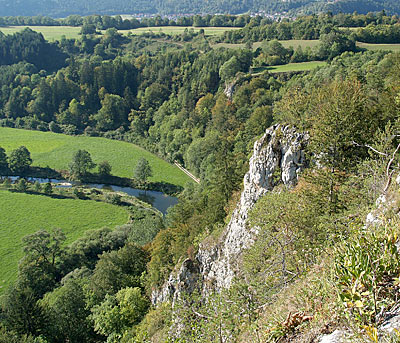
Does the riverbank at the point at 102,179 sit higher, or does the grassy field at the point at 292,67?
the grassy field at the point at 292,67

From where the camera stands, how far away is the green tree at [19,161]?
80.0 meters

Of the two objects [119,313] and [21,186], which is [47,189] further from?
[119,313]

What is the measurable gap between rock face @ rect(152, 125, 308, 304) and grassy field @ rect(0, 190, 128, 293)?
1343 inches

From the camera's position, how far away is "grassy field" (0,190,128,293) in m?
57.2

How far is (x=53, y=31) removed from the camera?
171 metres

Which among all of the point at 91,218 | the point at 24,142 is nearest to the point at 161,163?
the point at 91,218

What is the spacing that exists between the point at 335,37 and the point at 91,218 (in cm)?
7110

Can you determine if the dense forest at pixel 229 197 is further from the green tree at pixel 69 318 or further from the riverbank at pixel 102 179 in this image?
the riverbank at pixel 102 179

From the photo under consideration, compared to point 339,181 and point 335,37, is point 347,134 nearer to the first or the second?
point 339,181

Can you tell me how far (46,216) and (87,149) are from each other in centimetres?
3448

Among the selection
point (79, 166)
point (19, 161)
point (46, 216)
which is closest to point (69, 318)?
point (46, 216)

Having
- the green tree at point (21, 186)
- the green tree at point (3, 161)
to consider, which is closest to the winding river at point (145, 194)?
the green tree at point (3, 161)

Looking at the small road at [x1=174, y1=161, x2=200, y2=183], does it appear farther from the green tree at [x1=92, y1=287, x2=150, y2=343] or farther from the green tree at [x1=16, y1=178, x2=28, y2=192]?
the green tree at [x1=92, y1=287, x2=150, y2=343]

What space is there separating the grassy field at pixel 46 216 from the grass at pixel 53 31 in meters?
113
